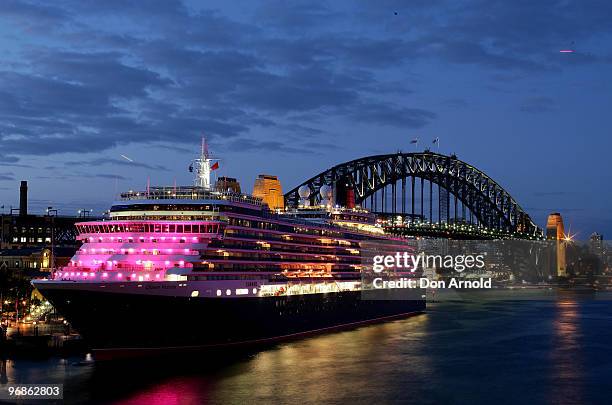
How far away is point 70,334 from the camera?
2416 inches

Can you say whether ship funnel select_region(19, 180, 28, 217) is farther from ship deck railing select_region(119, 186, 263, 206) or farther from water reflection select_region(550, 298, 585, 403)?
water reflection select_region(550, 298, 585, 403)

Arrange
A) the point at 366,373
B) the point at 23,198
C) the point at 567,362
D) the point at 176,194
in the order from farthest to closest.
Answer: the point at 23,198
the point at 176,194
the point at 567,362
the point at 366,373

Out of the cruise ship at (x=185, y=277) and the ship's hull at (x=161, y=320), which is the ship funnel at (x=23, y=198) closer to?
the cruise ship at (x=185, y=277)

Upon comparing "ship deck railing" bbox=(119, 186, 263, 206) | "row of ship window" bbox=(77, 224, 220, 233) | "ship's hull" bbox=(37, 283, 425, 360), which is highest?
"ship deck railing" bbox=(119, 186, 263, 206)

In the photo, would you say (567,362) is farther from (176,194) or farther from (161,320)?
(176,194)

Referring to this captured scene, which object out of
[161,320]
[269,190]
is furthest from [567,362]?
[269,190]

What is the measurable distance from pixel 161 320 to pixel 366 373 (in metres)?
13.6

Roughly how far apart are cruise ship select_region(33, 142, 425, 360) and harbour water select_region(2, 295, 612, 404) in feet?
6.22

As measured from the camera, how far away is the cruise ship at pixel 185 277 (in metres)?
48.3

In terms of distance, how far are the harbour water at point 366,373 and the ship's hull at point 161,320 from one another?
60.0 inches

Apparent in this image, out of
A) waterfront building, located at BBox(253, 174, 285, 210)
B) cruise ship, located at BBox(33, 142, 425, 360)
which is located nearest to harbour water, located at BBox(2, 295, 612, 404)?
cruise ship, located at BBox(33, 142, 425, 360)

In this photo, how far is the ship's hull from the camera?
47781 millimetres

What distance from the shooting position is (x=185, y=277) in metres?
50.0

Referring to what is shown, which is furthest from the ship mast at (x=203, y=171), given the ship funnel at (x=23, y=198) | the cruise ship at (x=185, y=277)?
the ship funnel at (x=23, y=198)
